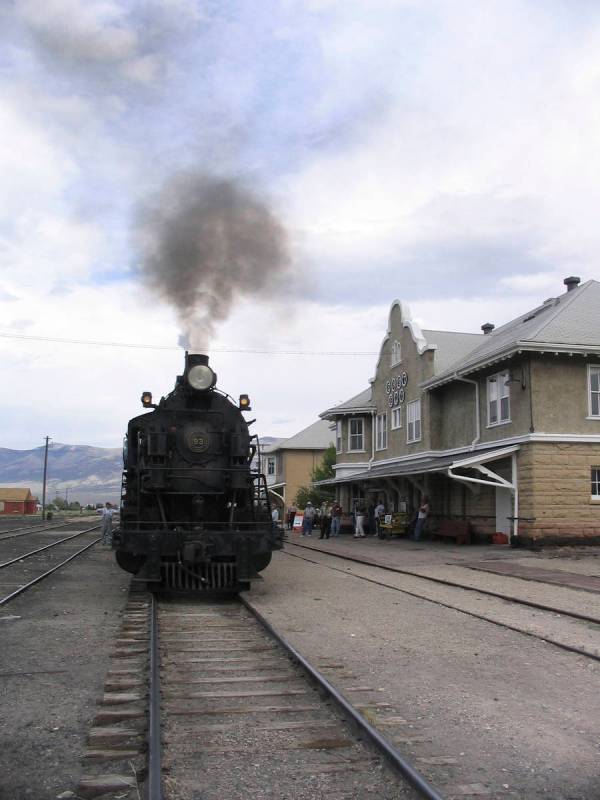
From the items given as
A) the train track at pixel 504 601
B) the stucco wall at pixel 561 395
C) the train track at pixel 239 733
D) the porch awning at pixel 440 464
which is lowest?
the train track at pixel 239 733

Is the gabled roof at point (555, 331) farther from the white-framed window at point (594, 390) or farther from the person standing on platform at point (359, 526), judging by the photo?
the person standing on platform at point (359, 526)

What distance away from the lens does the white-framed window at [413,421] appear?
28531 millimetres

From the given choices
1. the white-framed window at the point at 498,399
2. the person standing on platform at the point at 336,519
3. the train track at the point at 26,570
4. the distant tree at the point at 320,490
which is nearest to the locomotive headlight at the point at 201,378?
the train track at the point at 26,570

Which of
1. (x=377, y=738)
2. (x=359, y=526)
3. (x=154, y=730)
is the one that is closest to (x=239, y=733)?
(x=154, y=730)

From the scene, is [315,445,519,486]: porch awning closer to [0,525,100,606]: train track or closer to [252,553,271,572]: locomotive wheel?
[252,553,271,572]: locomotive wheel

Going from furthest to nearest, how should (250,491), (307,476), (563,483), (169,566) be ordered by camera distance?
(307,476) → (563,483) → (250,491) → (169,566)

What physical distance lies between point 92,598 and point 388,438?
21.6 m

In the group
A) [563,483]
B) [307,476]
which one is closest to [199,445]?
[563,483]

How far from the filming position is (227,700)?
19.3ft

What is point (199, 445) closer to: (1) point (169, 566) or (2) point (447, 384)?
(1) point (169, 566)

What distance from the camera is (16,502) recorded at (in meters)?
86.1

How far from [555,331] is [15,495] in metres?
78.8

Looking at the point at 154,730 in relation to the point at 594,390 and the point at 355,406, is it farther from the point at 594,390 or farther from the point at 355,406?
the point at 355,406

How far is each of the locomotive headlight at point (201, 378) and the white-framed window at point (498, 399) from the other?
1154 centimetres
